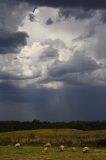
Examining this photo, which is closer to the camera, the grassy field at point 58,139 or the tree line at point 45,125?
the grassy field at point 58,139

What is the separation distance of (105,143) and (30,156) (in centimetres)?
2740

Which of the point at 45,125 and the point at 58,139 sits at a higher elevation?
the point at 45,125

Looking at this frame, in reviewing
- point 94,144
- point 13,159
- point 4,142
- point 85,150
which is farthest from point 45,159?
point 4,142

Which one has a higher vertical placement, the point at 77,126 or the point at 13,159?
the point at 77,126

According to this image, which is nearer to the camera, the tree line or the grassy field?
the grassy field

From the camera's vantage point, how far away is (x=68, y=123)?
6575 inches

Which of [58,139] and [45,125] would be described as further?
[45,125]

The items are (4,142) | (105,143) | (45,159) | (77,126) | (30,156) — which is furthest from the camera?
(77,126)

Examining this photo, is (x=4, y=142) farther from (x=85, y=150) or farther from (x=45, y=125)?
(x=45, y=125)

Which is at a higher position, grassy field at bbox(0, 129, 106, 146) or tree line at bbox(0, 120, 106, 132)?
tree line at bbox(0, 120, 106, 132)

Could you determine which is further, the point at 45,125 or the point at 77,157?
the point at 45,125

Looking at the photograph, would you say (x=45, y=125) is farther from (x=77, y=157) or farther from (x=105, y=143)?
(x=77, y=157)

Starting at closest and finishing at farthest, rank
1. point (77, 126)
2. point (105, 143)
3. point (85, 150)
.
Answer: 1. point (85, 150)
2. point (105, 143)
3. point (77, 126)

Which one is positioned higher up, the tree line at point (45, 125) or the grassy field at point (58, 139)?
the tree line at point (45, 125)
